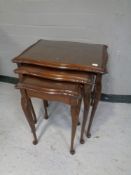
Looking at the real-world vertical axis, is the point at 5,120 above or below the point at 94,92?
below

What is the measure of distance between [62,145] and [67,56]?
2.44 feet

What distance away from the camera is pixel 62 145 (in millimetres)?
1517

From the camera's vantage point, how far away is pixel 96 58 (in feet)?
3.97

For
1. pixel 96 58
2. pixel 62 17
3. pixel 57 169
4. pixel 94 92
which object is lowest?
pixel 57 169

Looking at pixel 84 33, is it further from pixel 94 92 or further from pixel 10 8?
pixel 10 8

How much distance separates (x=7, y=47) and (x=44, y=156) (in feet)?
4.23

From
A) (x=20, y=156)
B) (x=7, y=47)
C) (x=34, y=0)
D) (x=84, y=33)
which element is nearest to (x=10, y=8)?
(x=34, y=0)

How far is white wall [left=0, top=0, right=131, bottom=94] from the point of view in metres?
1.57

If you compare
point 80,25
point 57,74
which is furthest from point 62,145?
point 80,25

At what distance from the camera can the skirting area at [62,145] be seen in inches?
52.8

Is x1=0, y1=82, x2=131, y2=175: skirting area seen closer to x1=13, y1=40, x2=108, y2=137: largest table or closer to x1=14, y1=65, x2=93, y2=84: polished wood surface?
x1=13, y1=40, x2=108, y2=137: largest table

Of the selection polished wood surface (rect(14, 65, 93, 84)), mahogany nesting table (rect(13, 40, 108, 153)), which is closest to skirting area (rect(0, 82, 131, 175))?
mahogany nesting table (rect(13, 40, 108, 153))

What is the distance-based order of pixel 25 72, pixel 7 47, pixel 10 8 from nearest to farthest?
pixel 25 72, pixel 10 8, pixel 7 47

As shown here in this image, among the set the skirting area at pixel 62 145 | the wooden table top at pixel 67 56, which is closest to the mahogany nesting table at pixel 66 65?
the wooden table top at pixel 67 56
